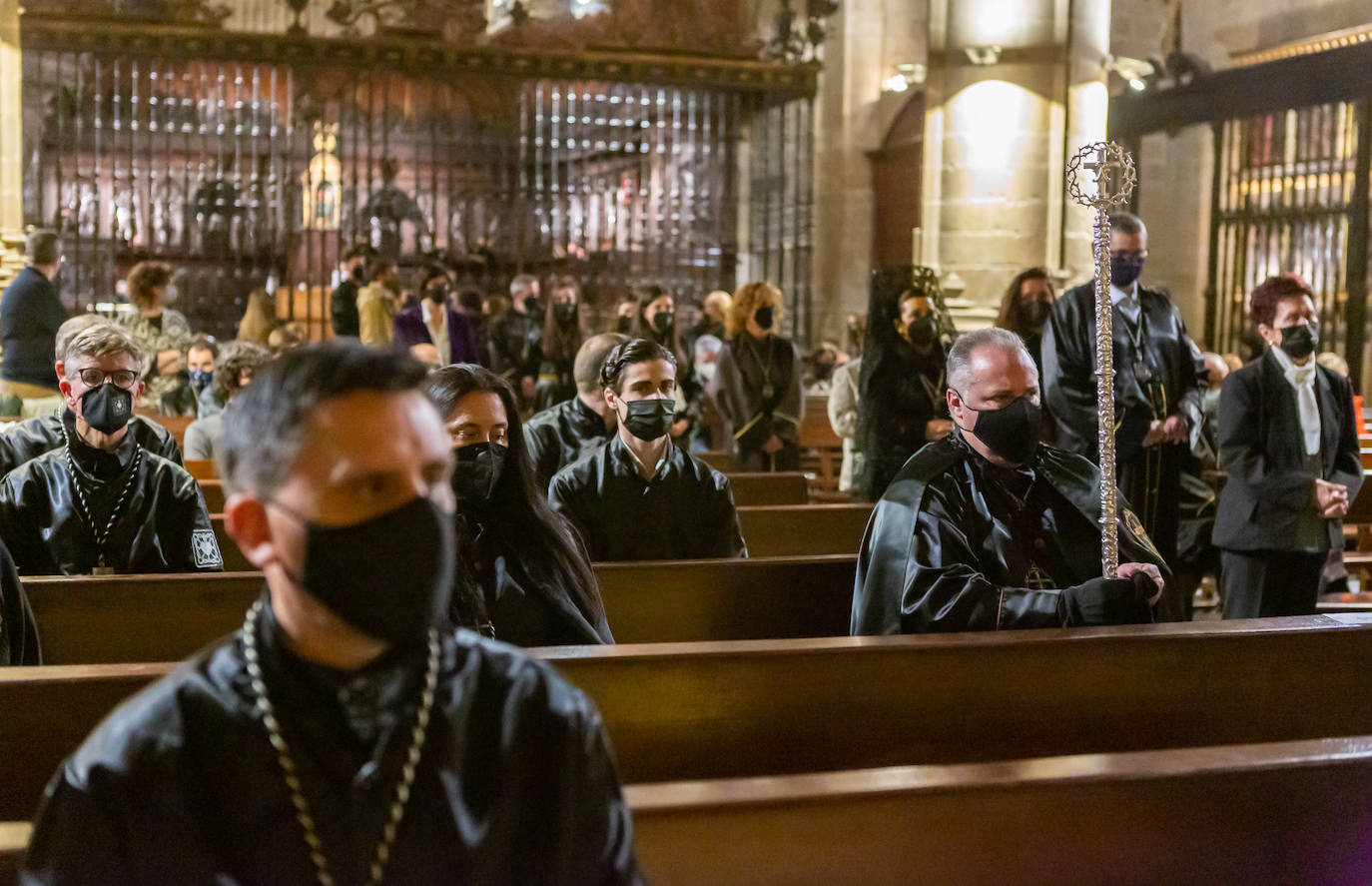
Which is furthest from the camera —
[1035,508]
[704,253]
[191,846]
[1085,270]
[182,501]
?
[704,253]

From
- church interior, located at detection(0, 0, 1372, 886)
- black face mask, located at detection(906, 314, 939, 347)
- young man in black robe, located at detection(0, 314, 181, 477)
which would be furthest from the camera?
black face mask, located at detection(906, 314, 939, 347)

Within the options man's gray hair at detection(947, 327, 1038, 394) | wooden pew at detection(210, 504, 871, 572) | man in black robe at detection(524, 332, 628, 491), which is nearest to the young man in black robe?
man in black robe at detection(524, 332, 628, 491)

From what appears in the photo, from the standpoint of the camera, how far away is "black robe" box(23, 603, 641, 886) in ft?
4.58

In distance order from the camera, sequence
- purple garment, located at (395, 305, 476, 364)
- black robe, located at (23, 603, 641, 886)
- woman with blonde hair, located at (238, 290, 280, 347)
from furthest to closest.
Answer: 1. woman with blonde hair, located at (238, 290, 280, 347)
2. purple garment, located at (395, 305, 476, 364)
3. black robe, located at (23, 603, 641, 886)

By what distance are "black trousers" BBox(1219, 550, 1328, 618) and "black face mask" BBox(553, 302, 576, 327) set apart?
5643mm

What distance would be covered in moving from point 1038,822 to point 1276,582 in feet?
11.6

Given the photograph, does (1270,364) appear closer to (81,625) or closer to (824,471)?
(81,625)

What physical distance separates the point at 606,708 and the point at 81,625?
165 cm

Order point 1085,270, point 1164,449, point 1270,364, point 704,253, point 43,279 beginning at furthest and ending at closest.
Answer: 1. point 704,253
2. point 1085,270
3. point 43,279
4. point 1164,449
5. point 1270,364

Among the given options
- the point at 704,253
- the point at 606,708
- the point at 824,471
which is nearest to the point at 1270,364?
the point at 606,708

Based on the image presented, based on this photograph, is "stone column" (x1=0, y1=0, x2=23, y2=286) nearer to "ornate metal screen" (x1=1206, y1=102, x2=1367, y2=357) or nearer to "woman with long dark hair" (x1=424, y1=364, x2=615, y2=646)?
"woman with long dark hair" (x1=424, y1=364, x2=615, y2=646)

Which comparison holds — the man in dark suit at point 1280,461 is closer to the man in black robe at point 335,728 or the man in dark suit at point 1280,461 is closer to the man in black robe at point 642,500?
the man in black robe at point 642,500

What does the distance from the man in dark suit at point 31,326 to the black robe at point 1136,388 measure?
5.00 meters

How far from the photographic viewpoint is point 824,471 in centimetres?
1054
